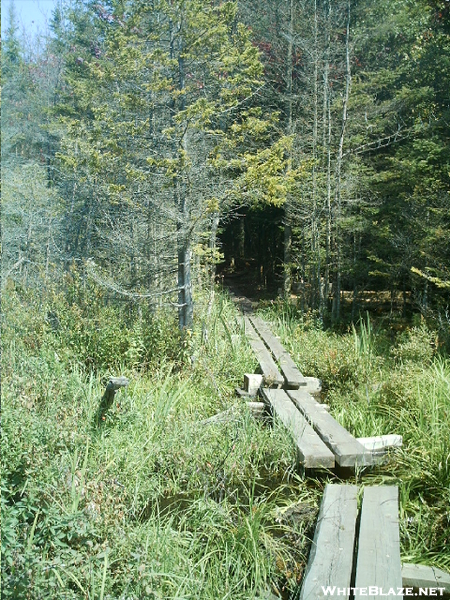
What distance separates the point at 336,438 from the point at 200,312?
3936 millimetres

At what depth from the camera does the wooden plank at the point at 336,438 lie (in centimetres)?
453

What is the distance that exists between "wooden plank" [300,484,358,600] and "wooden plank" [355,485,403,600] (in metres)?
0.06

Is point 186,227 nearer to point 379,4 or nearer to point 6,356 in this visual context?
point 6,356

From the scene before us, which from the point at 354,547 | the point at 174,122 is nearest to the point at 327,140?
the point at 174,122

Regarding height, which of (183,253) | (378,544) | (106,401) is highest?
(183,253)

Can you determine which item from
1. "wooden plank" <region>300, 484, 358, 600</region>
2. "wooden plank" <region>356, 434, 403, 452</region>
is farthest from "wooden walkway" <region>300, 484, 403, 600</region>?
"wooden plank" <region>356, 434, 403, 452</region>

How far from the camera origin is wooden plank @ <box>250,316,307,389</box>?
6363mm

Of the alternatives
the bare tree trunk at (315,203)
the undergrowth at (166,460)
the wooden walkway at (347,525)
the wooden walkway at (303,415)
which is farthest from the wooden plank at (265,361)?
the bare tree trunk at (315,203)

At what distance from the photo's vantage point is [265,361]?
6.92 meters

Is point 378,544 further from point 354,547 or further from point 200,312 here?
point 200,312

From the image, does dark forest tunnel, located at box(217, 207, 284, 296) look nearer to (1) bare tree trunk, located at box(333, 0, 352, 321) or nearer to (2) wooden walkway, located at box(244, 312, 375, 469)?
(1) bare tree trunk, located at box(333, 0, 352, 321)

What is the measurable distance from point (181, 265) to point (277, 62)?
8.58 meters

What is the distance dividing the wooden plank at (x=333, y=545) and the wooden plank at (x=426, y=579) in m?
0.41

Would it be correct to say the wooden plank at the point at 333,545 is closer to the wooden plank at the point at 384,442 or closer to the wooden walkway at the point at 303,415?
the wooden walkway at the point at 303,415
